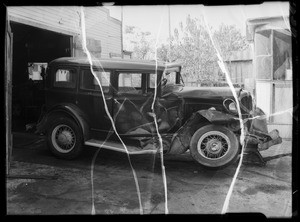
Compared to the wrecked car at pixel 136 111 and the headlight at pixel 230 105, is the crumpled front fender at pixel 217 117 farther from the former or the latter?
the headlight at pixel 230 105

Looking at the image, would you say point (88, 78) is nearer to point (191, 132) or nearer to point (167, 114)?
point (167, 114)

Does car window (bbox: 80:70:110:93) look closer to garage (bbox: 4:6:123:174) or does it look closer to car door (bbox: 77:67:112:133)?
car door (bbox: 77:67:112:133)

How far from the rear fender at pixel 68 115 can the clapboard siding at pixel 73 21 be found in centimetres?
278

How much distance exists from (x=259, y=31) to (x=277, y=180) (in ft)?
15.5

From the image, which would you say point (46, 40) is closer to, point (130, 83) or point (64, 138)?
point (64, 138)

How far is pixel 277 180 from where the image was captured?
4.70 m

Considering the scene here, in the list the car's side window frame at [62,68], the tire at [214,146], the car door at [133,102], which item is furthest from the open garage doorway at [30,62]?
the tire at [214,146]

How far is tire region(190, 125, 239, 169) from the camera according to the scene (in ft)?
15.7

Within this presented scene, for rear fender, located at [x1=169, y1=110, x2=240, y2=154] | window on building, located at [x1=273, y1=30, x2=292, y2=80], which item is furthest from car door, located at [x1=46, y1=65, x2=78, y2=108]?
window on building, located at [x1=273, y1=30, x2=292, y2=80]

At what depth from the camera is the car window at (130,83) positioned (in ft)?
18.0

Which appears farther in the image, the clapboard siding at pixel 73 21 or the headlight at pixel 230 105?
the clapboard siding at pixel 73 21

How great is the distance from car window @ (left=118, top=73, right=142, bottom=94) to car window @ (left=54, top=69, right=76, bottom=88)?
1.07 meters

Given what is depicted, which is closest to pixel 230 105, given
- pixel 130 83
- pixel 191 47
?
pixel 130 83

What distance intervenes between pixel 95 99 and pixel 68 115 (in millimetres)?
627
